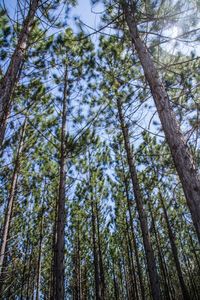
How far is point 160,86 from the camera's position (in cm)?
344

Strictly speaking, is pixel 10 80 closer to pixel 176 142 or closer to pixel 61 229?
pixel 176 142

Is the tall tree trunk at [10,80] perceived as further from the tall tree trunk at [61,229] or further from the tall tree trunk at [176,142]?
the tall tree trunk at [61,229]

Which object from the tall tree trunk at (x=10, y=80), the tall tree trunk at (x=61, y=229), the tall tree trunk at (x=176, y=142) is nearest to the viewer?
the tall tree trunk at (x=176, y=142)

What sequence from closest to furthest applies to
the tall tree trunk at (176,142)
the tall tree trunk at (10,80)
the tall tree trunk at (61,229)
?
the tall tree trunk at (176,142)
the tall tree trunk at (10,80)
the tall tree trunk at (61,229)

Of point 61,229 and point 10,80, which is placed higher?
point 10,80

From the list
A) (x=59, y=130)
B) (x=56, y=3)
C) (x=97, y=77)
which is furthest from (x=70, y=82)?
(x=56, y=3)

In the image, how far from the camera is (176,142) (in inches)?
111

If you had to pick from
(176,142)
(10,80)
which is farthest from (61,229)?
(176,142)

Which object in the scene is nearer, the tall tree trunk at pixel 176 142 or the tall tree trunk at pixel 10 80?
the tall tree trunk at pixel 176 142

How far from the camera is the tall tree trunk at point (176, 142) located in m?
2.36

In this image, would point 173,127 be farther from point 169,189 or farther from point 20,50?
point 169,189

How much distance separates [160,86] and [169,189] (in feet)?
29.4

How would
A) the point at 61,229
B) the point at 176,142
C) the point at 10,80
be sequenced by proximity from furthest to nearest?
the point at 61,229
the point at 10,80
the point at 176,142

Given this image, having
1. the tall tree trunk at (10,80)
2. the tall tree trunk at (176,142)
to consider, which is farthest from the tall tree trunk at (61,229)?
the tall tree trunk at (176,142)
